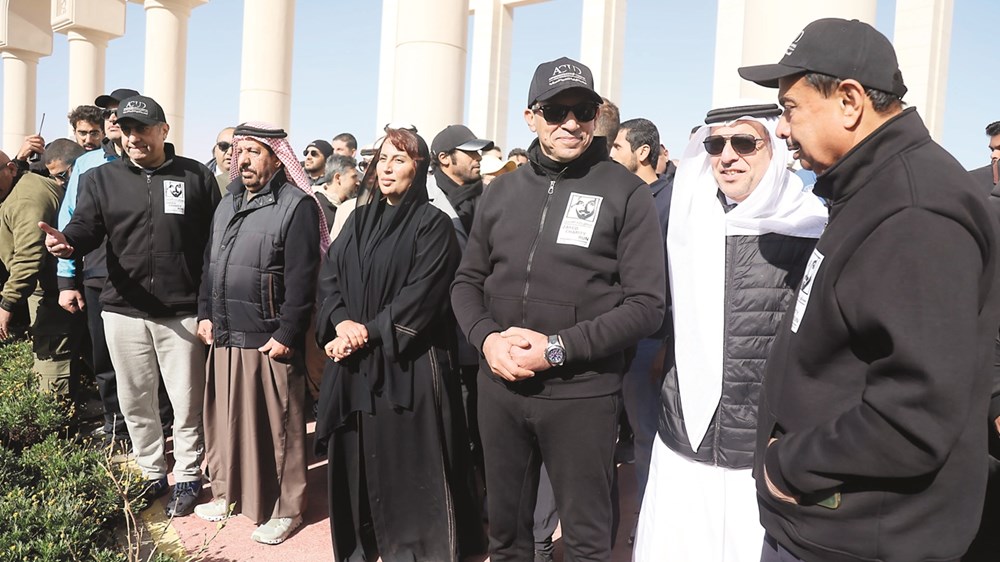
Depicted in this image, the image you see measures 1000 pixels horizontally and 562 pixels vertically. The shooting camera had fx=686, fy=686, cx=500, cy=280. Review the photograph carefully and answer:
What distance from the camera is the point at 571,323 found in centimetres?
263

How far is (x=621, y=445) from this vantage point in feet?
18.1

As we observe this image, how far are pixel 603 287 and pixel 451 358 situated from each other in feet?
3.88

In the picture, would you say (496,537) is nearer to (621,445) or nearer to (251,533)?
(251,533)

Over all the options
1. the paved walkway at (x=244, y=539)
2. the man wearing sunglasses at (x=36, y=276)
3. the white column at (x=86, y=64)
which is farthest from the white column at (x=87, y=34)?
the paved walkway at (x=244, y=539)

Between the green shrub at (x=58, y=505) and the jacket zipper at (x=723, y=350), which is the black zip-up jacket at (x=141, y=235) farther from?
the jacket zipper at (x=723, y=350)

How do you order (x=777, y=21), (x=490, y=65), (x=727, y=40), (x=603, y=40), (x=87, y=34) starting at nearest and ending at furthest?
(x=777, y=21) → (x=727, y=40) → (x=603, y=40) → (x=87, y=34) → (x=490, y=65)

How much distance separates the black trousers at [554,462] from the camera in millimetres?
2621

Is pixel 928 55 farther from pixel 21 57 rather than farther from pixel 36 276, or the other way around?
pixel 21 57

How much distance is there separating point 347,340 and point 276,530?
128cm

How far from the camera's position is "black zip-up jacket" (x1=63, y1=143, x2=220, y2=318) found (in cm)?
414

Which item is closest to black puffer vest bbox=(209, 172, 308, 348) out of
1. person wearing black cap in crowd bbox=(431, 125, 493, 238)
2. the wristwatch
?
person wearing black cap in crowd bbox=(431, 125, 493, 238)

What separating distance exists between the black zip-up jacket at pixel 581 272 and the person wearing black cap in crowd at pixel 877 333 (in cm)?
86

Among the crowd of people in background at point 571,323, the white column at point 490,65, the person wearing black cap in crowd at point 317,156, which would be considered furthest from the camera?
the white column at point 490,65

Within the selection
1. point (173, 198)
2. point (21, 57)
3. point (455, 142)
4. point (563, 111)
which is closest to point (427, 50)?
point (455, 142)
